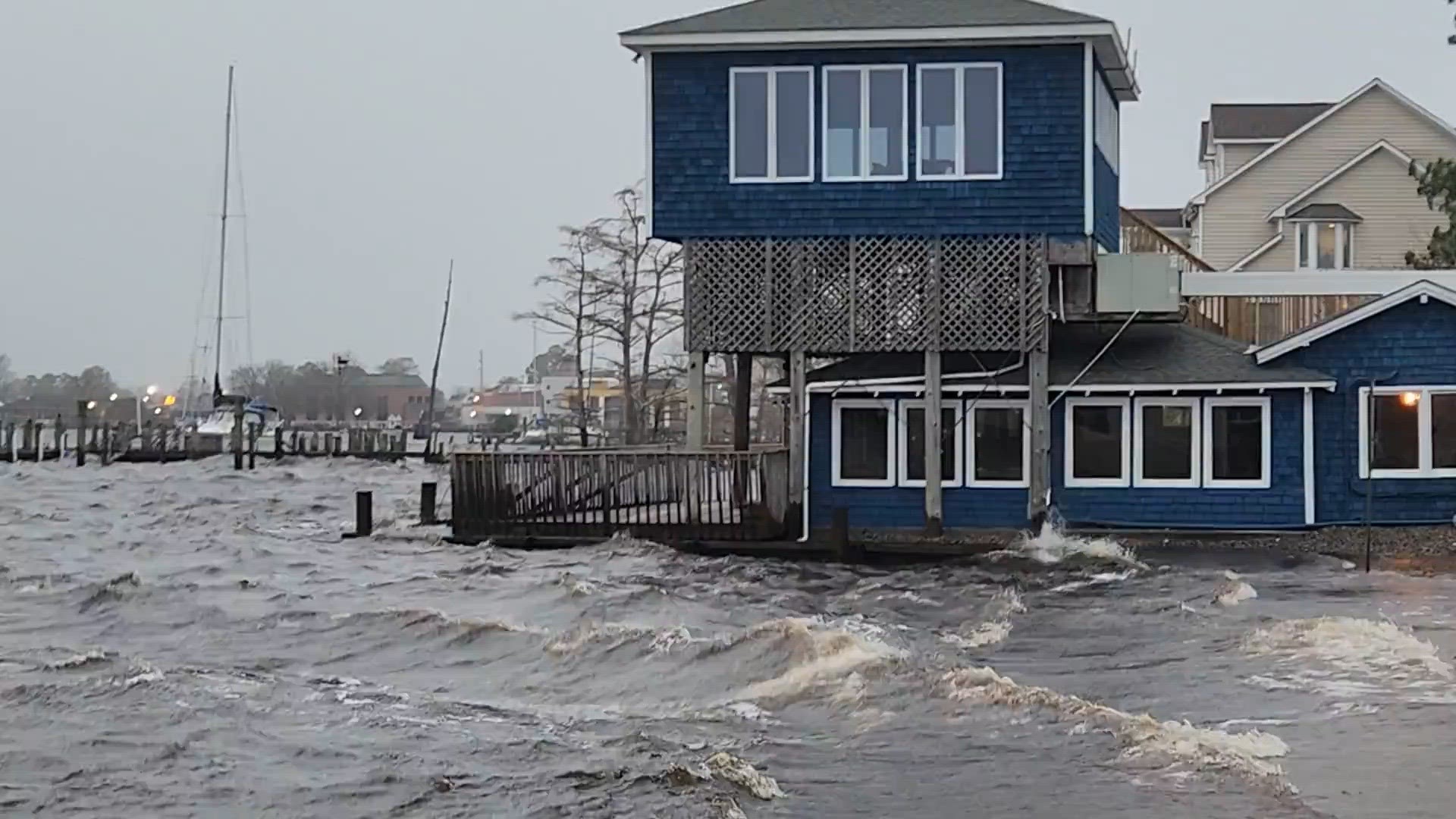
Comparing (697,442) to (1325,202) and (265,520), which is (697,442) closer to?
(265,520)

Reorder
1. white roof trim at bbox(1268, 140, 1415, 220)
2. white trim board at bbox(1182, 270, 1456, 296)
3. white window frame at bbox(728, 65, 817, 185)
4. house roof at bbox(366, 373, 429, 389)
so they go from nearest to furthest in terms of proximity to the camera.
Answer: white window frame at bbox(728, 65, 817, 185), white trim board at bbox(1182, 270, 1456, 296), white roof trim at bbox(1268, 140, 1415, 220), house roof at bbox(366, 373, 429, 389)

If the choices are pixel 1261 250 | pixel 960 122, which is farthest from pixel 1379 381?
pixel 1261 250

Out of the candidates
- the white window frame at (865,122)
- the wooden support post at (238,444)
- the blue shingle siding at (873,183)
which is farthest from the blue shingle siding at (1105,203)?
the wooden support post at (238,444)

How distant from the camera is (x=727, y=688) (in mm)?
15258

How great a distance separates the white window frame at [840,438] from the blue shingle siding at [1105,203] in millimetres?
3883

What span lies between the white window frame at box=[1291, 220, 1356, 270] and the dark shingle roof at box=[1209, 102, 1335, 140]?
24.6 feet

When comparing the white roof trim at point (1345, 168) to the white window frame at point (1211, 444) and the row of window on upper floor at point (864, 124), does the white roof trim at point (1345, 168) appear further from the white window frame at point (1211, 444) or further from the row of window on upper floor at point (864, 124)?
the row of window on upper floor at point (864, 124)

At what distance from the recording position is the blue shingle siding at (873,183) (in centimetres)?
2545

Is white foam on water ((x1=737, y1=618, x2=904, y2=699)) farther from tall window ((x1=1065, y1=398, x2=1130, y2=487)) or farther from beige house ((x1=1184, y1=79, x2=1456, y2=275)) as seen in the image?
beige house ((x1=1184, y1=79, x2=1456, y2=275))

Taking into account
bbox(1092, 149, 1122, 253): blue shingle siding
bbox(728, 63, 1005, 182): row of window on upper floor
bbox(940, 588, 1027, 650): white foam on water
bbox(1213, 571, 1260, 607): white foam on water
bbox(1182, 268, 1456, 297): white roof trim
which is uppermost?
bbox(728, 63, 1005, 182): row of window on upper floor

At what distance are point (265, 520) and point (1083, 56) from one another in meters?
20.0

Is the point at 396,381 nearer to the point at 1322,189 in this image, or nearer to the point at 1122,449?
the point at 1322,189

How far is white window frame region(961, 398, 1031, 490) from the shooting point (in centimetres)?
2602

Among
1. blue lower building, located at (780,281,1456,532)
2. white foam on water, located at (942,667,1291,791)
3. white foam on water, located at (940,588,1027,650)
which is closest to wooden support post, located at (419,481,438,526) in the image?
blue lower building, located at (780,281,1456,532)
